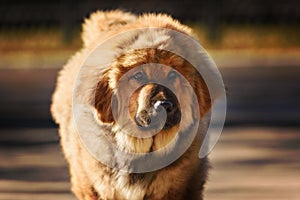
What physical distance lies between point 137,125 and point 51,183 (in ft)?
9.24

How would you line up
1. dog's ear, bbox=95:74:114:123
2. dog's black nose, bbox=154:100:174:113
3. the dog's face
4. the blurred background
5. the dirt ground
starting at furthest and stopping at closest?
the blurred background → the dirt ground → dog's ear, bbox=95:74:114:123 → the dog's face → dog's black nose, bbox=154:100:174:113

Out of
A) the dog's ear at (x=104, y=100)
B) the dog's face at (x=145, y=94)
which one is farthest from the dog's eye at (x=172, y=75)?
the dog's ear at (x=104, y=100)

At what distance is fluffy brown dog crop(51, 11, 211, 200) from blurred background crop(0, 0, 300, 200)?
1670 millimetres

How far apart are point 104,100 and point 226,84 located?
36.8ft

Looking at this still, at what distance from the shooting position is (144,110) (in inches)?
275

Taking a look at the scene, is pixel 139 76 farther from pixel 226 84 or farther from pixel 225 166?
pixel 226 84

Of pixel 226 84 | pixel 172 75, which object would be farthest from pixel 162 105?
pixel 226 84

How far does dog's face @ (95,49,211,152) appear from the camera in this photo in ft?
23.2

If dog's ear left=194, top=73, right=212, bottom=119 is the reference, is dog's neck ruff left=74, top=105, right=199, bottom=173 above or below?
below

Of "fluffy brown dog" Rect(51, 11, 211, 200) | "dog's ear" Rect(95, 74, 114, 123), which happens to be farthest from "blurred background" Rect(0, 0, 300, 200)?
"dog's ear" Rect(95, 74, 114, 123)

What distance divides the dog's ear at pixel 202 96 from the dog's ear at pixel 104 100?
55 cm

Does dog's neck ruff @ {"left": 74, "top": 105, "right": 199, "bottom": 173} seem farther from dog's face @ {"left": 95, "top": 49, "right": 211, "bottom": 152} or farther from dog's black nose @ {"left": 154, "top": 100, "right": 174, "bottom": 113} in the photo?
dog's black nose @ {"left": 154, "top": 100, "right": 174, "bottom": 113}

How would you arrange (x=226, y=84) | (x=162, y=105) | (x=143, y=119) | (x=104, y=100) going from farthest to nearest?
1. (x=226, y=84)
2. (x=104, y=100)
3. (x=143, y=119)
4. (x=162, y=105)

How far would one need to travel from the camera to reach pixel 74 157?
7734 millimetres
